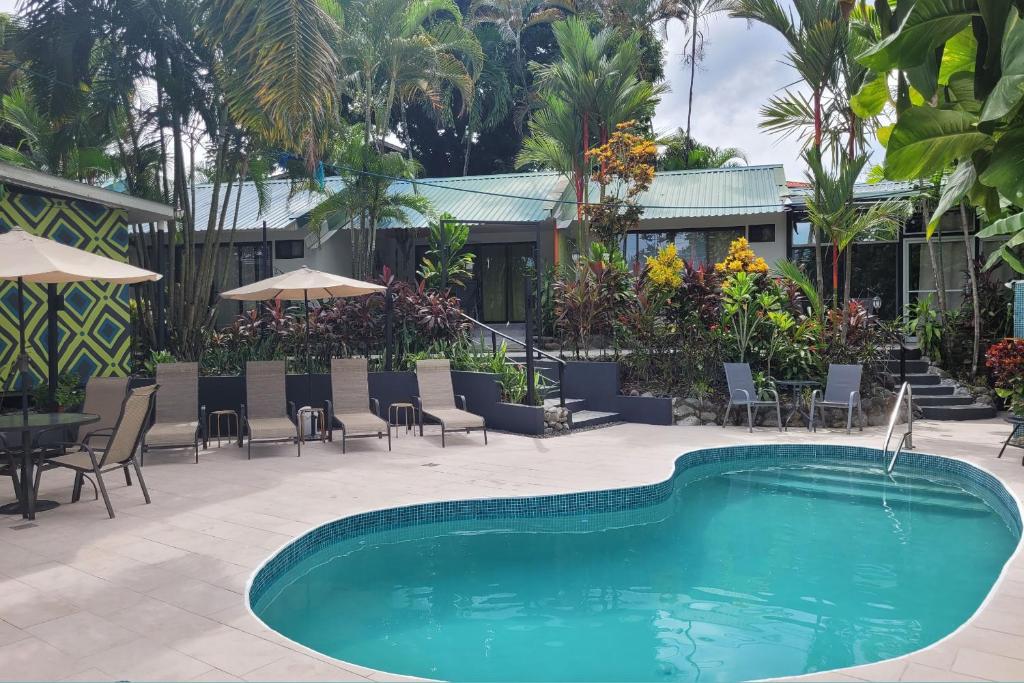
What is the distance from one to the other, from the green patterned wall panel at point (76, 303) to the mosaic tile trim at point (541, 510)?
6499 millimetres

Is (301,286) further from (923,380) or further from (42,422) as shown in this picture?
(923,380)

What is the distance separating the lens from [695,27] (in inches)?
1134

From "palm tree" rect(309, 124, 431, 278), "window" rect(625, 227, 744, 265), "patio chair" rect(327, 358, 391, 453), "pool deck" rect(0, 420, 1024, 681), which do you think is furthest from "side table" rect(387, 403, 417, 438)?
"window" rect(625, 227, 744, 265)

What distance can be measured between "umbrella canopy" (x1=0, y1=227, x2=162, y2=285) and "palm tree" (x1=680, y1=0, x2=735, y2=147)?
24089 millimetres

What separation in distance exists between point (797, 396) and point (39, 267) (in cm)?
1009

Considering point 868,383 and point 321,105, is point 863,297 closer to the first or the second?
point 868,383

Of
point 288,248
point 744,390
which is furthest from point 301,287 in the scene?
point 288,248

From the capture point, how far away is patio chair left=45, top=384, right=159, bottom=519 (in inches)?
254

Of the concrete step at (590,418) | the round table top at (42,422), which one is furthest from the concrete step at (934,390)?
the round table top at (42,422)

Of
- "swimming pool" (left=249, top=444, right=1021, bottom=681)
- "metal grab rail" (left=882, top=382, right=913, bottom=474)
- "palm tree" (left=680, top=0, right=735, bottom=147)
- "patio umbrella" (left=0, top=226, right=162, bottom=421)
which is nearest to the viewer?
"swimming pool" (left=249, top=444, right=1021, bottom=681)

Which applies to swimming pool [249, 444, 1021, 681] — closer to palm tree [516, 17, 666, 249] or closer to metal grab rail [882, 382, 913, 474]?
metal grab rail [882, 382, 913, 474]

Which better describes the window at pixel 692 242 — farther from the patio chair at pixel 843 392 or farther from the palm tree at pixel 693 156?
the patio chair at pixel 843 392

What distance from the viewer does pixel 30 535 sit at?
5941mm

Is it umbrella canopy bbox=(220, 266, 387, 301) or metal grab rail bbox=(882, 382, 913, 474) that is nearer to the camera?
metal grab rail bbox=(882, 382, 913, 474)
